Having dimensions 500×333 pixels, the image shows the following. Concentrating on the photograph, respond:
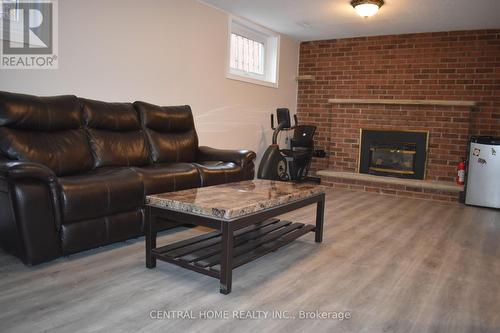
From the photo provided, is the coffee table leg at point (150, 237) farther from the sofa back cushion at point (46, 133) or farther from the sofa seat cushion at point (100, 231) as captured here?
the sofa back cushion at point (46, 133)

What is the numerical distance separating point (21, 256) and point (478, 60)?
5.61 m

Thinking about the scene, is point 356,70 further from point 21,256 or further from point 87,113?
point 21,256

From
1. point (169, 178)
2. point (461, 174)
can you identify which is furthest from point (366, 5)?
point (169, 178)

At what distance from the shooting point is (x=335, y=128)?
6148 millimetres

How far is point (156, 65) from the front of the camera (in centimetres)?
400

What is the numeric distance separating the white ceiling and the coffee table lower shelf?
9.13 feet

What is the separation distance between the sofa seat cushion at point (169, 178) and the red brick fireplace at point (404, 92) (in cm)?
322

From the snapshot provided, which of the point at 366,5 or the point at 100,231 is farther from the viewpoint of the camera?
the point at 366,5

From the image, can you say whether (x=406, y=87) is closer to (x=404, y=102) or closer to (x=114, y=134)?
(x=404, y=102)

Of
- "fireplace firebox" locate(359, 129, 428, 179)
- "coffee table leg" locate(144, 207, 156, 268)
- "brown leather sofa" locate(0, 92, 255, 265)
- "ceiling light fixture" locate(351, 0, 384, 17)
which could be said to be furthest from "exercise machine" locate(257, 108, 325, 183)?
"coffee table leg" locate(144, 207, 156, 268)

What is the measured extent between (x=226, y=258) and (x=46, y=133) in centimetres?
173

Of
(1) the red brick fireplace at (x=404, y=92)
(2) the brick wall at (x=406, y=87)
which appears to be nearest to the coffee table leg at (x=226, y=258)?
(1) the red brick fireplace at (x=404, y=92)

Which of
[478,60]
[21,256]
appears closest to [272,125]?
[478,60]

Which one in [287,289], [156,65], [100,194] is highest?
[156,65]
